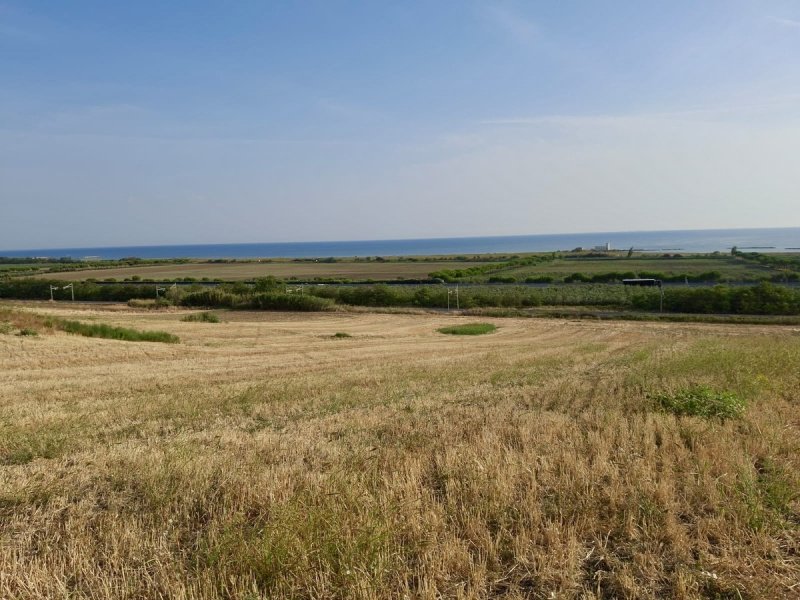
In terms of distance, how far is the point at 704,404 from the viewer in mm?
9117

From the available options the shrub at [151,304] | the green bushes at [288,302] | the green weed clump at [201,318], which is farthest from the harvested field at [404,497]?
the shrub at [151,304]

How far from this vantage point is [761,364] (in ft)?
48.0

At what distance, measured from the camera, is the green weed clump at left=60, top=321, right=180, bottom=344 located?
89.9 ft

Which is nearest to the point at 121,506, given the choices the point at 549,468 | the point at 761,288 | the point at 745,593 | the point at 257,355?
the point at 549,468

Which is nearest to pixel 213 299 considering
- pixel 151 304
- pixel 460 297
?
pixel 151 304

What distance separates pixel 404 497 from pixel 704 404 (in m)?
6.13

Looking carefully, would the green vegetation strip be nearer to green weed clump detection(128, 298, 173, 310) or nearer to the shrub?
green weed clump detection(128, 298, 173, 310)

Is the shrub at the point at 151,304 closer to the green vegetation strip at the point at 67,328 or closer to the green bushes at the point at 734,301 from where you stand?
the green vegetation strip at the point at 67,328

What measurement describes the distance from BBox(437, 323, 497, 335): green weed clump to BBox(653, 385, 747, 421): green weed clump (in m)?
29.5

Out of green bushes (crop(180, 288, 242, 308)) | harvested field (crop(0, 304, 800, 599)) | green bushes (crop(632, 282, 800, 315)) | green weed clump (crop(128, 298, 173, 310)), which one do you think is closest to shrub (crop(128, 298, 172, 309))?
green weed clump (crop(128, 298, 173, 310))

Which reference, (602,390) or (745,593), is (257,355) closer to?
(602,390)

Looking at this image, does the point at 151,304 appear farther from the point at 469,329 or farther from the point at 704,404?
the point at 704,404

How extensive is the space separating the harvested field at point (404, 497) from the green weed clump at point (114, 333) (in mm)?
16679

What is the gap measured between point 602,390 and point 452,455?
7.17m
